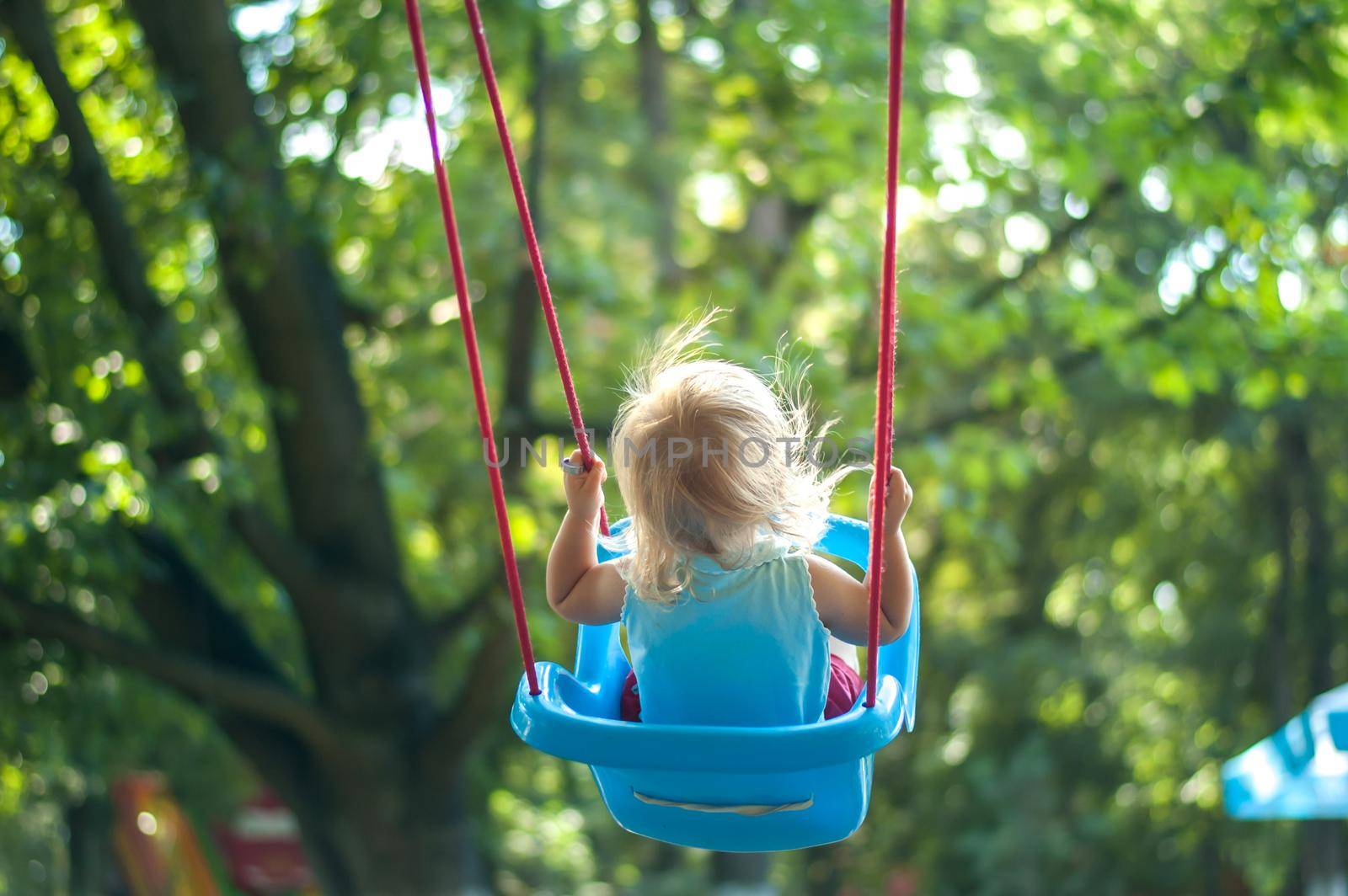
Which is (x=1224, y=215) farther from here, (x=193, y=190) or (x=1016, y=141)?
(x=193, y=190)

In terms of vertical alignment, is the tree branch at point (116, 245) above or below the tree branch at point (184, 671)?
above

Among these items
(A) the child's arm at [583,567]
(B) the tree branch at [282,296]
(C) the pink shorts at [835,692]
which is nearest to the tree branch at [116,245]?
(B) the tree branch at [282,296]

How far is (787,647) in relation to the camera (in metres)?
2.12

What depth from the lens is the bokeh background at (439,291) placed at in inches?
198

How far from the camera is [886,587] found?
7.21 ft

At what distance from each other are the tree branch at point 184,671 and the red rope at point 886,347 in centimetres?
406

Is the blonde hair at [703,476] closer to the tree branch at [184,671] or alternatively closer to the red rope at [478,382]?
the red rope at [478,382]

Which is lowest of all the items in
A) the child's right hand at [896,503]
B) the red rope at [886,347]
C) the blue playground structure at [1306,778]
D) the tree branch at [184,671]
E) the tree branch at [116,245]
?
the blue playground structure at [1306,778]

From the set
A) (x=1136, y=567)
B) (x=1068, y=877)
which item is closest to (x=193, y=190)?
(x=1136, y=567)

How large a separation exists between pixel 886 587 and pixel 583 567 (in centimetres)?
49

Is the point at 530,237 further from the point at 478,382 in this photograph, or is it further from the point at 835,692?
the point at 835,692

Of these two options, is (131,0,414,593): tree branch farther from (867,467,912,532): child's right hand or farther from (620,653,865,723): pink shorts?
(867,467,912,532): child's right hand

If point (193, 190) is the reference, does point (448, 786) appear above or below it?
below

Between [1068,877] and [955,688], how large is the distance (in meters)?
2.05
